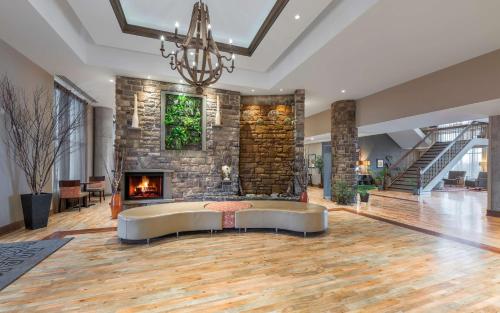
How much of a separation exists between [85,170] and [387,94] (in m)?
10.5

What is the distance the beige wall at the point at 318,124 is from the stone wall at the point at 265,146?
8.94 feet

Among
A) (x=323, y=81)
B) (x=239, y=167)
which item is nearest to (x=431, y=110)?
(x=323, y=81)

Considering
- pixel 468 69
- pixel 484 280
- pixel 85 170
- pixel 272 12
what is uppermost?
pixel 272 12

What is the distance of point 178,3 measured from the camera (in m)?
4.23

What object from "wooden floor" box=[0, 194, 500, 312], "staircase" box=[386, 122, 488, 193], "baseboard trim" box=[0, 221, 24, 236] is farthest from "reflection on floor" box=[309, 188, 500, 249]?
"baseboard trim" box=[0, 221, 24, 236]

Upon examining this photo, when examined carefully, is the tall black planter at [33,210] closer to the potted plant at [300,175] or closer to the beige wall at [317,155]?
the potted plant at [300,175]

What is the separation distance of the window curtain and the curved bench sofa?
14.4 ft

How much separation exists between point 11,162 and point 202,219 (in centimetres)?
396

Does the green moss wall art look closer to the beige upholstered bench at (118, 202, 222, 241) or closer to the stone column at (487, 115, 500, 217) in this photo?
the beige upholstered bench at (118, 202, 222, 241)

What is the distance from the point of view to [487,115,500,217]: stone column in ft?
20.7

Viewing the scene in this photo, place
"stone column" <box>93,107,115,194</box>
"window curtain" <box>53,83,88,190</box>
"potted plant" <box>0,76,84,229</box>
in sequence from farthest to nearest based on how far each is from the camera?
"stone column" <box>93,107,115,194</box> → "window curtain" <box>53,83,88,190</box> → "potted plant" <box>0,76,84,229</box>

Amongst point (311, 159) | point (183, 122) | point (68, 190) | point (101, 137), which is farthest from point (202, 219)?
point (311, 159)

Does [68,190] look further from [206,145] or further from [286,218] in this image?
[286,218]

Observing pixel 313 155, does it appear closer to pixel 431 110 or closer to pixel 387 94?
pixel 387 94
